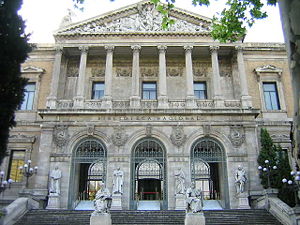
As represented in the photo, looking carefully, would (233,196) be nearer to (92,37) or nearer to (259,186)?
(259,186)

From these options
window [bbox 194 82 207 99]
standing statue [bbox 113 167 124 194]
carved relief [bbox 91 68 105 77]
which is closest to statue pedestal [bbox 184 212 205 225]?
standing statue [bbox 113 167 124 194]

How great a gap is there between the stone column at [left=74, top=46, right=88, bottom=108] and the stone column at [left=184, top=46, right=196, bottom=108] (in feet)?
22.0

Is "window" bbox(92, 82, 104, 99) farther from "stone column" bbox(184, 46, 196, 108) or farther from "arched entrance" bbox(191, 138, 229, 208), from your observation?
"arched entrance" bbox(191, 138, 229, 208)

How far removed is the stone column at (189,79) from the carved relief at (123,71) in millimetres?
4261

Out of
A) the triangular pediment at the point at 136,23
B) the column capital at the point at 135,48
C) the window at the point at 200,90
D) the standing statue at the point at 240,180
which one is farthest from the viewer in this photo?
the window at the point at 200,90

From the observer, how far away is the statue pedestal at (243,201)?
1897cm

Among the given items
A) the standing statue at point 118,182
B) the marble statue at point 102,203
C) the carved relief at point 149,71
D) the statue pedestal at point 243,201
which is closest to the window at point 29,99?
the carved relief at point 149,71

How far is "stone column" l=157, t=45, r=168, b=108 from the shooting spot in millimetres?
21672

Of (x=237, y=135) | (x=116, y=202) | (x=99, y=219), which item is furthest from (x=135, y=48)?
(x=99, y=219)

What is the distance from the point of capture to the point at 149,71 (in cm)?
2462

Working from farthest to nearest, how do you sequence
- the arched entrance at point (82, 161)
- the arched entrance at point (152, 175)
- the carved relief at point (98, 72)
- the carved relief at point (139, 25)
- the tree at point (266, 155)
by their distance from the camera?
the carved relief at point (98, 72) < the carved relief at point (139, 25) < the arched entrance at point (82, 161) < the arched entrance at point (152, 175) < the tree at point (266, 155)

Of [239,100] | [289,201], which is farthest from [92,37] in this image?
[289,201]

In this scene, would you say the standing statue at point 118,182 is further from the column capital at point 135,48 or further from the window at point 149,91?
the column capital at point 135,48

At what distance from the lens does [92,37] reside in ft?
77.2
